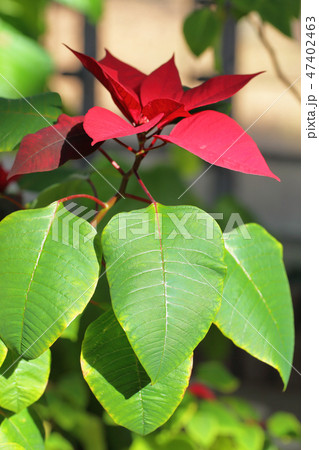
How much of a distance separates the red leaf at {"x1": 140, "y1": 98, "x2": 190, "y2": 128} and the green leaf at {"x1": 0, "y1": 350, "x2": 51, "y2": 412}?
0.71 ft

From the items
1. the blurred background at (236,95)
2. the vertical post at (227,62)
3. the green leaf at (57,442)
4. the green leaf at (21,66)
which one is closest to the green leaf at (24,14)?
the green leaf at (21,66)

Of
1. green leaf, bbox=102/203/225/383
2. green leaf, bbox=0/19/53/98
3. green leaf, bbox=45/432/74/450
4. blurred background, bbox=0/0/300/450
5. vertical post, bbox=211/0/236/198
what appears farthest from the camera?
vertical post, bbox=211/0/236/198

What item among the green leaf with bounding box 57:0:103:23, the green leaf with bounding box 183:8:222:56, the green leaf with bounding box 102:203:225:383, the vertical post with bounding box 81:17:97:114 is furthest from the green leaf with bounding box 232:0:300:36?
the vertical post with bounding box 81:17:97:114

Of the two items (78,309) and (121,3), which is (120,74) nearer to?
(78,309)

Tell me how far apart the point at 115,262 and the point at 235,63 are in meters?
1.87

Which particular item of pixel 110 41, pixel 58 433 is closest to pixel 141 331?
pixel 58 433

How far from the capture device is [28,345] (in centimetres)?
33

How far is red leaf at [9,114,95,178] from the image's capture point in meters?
0.36

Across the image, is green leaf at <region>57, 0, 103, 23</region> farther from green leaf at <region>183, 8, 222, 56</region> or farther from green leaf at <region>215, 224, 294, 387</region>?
green leaf at <region>215, 224, 294, 387</region>

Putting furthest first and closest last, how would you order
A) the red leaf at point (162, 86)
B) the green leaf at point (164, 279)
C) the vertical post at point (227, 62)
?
the vertical post at point (227, 62)
the red leaf at point (162, 86)
the green leaf at point (164, 279)

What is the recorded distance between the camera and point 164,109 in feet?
1.29

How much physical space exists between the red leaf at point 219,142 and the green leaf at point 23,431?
0.84 ft

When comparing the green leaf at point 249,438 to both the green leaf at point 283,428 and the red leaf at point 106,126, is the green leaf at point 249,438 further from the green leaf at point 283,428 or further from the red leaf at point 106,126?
the red leaf at point 106,126

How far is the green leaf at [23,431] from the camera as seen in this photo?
40 centimetres
